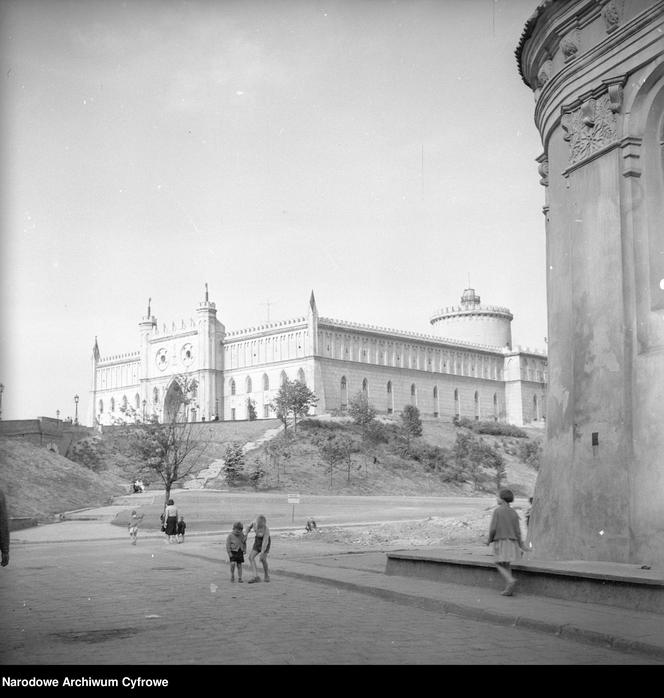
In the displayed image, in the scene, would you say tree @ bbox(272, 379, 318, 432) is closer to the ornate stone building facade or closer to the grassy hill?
the grassy hill

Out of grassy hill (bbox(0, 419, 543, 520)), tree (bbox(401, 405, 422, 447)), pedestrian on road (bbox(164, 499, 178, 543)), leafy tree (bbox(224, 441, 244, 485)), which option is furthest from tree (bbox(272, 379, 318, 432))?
pedestrian on road (bbox(164, 499, 178, 543))

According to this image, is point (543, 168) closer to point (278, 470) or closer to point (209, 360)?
point (278, 470)

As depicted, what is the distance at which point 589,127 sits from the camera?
42.2 feet

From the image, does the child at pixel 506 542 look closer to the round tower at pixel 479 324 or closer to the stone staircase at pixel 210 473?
the stone staircase at pixel 210 473

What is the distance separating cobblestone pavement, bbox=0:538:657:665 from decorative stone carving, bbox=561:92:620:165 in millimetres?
6830

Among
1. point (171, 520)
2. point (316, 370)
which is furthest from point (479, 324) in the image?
point (171, 520)

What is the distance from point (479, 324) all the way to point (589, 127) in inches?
3752

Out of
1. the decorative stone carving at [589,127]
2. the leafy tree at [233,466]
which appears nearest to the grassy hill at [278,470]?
the leafy tree at [233,466]

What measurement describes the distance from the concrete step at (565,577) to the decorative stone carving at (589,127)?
5678 mm

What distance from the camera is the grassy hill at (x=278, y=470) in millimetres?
41344

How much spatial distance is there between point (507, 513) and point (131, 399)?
3495 inches

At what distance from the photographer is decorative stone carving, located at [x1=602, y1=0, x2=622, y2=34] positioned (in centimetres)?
1229

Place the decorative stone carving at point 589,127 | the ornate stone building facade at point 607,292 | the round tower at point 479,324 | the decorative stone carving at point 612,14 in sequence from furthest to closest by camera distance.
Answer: the round tower at point 479,324 → the decorative stone carving at point 589,127 → the decorative stone carving at point 612,14 → the ornate stone building facade at point 607,292

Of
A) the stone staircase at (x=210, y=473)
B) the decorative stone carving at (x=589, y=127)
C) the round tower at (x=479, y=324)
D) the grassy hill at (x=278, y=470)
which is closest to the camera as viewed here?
the decorative stone carving at (x=589, y=127)
